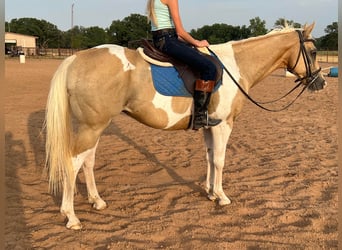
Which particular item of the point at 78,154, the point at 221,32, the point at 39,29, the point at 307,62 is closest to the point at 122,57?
the point at 78,154

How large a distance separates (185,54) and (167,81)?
1.25ft

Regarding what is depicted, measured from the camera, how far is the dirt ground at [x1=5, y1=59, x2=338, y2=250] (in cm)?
375

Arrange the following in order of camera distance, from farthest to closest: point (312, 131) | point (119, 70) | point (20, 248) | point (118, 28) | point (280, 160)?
point (118, 28) → point (312, 131) → point (280, 160) → point (119, 70) → point (20, 248)

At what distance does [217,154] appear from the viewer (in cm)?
475

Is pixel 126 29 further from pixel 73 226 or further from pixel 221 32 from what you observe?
pixel 73 226

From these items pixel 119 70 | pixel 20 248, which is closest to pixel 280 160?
pixel 119 70

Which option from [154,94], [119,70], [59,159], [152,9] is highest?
[152,9]

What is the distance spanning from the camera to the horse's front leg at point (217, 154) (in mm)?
4660

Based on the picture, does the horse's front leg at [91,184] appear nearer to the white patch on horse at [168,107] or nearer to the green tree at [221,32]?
the white patch on horse at [168,107]

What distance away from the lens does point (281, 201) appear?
4.73 m

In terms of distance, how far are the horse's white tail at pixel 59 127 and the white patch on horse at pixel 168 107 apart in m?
1.04

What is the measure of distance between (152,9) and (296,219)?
9.89 feet

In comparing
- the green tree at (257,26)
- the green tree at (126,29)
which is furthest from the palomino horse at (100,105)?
the green tree at (126,29)

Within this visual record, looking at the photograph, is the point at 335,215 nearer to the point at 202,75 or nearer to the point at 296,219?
the point at 296,219
